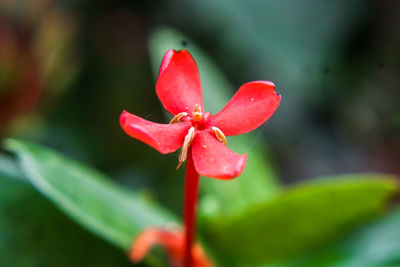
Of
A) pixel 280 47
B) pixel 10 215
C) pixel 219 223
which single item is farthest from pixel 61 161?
pixel 280 47

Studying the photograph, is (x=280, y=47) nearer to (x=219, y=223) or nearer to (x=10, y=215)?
(x=219, y=223)

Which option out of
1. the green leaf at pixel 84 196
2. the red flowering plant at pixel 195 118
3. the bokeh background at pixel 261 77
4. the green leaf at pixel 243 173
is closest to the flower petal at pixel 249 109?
the red flowering plant at pixel 195 118

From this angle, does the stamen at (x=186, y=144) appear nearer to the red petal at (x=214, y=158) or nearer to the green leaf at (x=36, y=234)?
the red petal at (x=214, y=158)

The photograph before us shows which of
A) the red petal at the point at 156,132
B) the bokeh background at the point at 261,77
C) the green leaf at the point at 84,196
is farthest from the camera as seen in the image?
the bokeh background at the point at 261,77

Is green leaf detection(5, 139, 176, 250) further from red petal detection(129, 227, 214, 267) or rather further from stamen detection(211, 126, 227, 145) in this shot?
stamen detection(211, 126, 227, 145)

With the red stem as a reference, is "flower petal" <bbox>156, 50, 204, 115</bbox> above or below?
above

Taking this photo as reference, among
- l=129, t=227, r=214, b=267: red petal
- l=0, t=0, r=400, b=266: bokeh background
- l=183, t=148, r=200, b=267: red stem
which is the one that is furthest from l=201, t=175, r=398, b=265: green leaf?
l=0, t=0, r=400, b=266: bokeh background

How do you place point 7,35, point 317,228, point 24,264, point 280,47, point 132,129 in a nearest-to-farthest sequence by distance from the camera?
point 132,129, point 24,264, point 317,228, point 7,35, point 280,47
